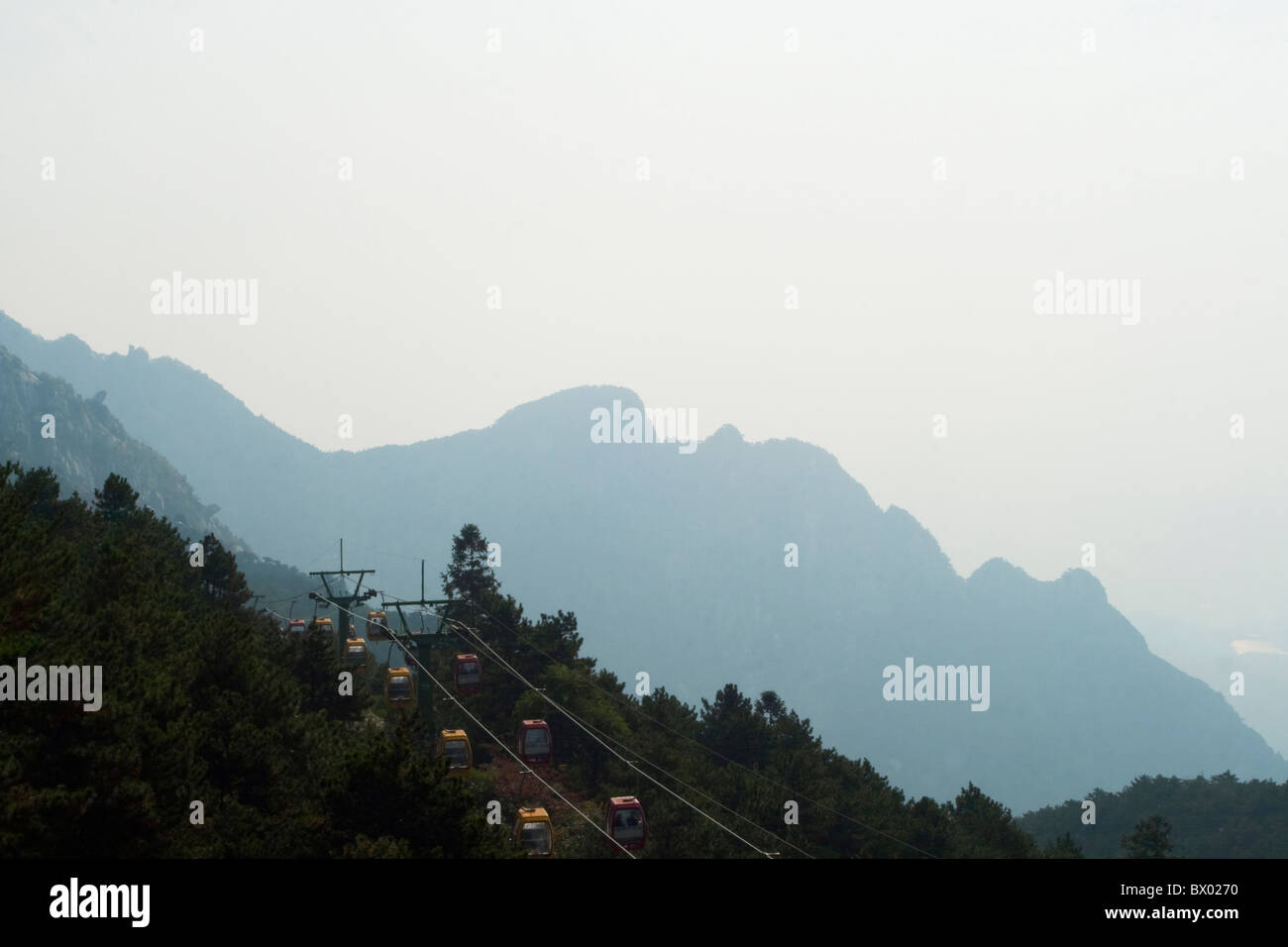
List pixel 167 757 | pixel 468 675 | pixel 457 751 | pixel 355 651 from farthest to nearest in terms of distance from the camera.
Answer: pixel 355 651 → pixel 468 675 → pixel 457 751 → pixel 167 757

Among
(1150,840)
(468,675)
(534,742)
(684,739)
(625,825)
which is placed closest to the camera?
(625,825)

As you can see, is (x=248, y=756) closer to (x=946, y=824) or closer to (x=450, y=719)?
(x=450, y=719)

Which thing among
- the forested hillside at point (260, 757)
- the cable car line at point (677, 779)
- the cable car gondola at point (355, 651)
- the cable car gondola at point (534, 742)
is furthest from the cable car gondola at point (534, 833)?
the cable car gondola at point (355, 651)

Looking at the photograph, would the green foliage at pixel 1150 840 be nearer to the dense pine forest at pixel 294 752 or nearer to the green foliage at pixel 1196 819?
the dense pine forest at pixel 294 752

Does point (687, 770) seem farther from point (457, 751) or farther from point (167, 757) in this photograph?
point (167, 757)

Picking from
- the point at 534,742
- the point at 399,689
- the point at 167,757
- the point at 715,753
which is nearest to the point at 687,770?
the point at 715,753
